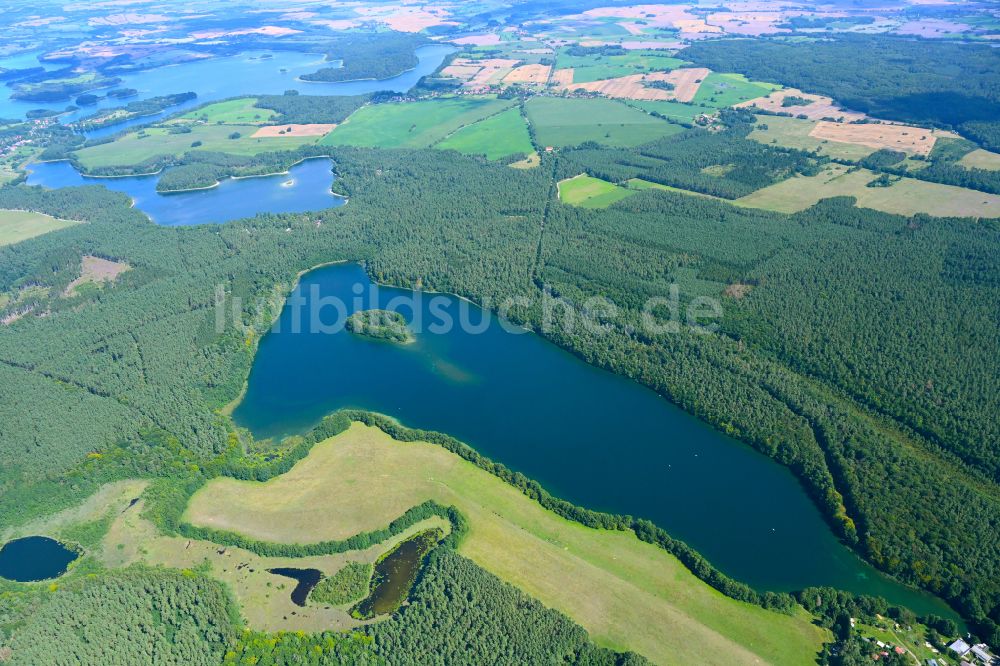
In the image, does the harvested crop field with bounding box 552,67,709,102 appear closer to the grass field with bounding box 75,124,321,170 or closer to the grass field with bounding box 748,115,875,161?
the grass field with bounding box 748,115,875,161

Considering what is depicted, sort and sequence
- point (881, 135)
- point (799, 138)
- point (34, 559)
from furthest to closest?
1. point (799, 138)
2. point (881, 135)
3. point (34, 559)

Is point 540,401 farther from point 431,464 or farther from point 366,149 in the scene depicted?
point 366,149

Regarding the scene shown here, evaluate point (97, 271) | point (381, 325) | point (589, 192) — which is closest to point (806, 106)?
point (589, 192)

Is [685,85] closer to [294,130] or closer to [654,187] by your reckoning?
[654,187]

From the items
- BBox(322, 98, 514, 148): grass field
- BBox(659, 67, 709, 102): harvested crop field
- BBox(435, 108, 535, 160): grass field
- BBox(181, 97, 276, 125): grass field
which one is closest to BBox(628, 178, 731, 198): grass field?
BBox(435, 108, 535, 160): grass field

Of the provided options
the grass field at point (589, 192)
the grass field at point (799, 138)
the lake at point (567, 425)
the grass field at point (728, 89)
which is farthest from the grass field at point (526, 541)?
the grass field at point (728, 89)

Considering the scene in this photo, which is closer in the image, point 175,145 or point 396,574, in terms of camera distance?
point 396,574

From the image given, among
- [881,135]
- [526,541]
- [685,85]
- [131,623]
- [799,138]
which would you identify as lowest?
[131,623]

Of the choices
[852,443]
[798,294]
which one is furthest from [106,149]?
[852,443]
